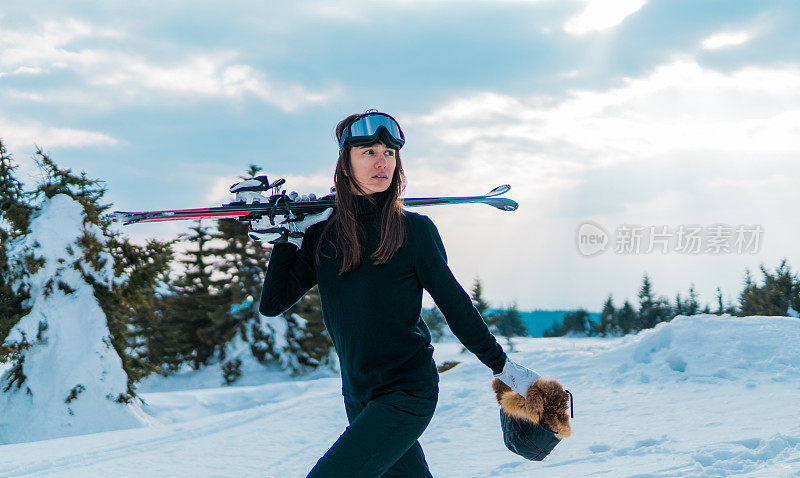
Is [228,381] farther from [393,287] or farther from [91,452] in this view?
[393,287]

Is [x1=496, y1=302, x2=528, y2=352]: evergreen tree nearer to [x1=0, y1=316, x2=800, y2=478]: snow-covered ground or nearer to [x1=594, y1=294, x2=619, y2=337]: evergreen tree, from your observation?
[x1=594, y1=294, x2=619, y2=337]: evergreen tree

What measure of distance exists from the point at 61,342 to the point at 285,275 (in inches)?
480

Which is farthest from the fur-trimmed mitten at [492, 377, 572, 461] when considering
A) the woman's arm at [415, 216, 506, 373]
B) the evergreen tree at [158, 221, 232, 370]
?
the evergreen tree at [158, 221, 232, 370]

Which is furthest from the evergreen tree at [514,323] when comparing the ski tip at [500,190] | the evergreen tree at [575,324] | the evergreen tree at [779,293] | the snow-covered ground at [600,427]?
the ski tip at [500,190]

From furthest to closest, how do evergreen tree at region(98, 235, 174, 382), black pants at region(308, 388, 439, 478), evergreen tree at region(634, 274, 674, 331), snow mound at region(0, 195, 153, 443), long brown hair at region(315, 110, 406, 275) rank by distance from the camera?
evergreen tree at region(634, 274, 674, 331)
evergreen tree at region(98, 235, 174, 382)
snow mound at region(0, 195, 153, 443)
long brown hair at region(315, 110, 406, 275)
black pants at region(308, 388, 439, 478)

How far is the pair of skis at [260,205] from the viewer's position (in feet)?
9.66

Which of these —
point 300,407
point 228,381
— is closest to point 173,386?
point 228,381

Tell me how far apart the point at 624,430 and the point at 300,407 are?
6.11 meters

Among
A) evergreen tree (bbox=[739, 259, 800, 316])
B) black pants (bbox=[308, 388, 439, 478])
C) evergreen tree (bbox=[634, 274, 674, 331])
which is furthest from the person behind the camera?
evergreen tree (bbox=[634, 274, 674, 331])

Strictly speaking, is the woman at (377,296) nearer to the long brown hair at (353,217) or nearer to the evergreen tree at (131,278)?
the long brown hair at (353,217)

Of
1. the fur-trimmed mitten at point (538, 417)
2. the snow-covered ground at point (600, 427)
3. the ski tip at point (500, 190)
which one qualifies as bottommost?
the snow-covered ground at point (600, 427)

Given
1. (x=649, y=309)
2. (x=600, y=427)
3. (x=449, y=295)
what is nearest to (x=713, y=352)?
(x=600, y=427)

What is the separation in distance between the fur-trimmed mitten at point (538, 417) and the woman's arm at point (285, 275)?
109 cm

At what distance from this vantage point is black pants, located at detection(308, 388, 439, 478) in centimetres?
230
